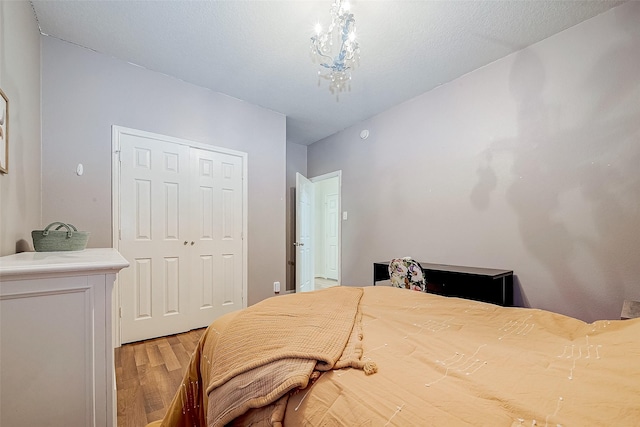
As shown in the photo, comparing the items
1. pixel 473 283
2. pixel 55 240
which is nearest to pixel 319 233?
pixel 473 283

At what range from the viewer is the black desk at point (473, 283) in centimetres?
231

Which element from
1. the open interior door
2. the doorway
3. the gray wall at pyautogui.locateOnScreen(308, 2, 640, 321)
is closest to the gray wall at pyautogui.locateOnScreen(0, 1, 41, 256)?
the open interior door

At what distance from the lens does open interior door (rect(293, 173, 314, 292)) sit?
410 centimetres

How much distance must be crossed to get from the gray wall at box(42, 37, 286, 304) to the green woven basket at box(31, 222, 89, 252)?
817 millimetres

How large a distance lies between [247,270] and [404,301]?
7.62ft

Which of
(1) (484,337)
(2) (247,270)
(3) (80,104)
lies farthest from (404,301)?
(3) (80,104)

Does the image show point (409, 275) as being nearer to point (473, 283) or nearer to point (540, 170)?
point (473, 283)

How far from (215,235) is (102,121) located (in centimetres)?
150

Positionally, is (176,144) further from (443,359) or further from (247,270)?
(443,359)

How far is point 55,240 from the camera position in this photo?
5.45ft

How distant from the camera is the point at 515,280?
2.41 metres

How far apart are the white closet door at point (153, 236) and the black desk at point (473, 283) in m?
2.58

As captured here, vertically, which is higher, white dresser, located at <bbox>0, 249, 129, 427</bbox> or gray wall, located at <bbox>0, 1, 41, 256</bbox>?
gray wall, located at <bbox>0, 1, 41, 256</bbox>

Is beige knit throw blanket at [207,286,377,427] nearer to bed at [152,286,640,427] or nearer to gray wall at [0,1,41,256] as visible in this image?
bed at [152,286,640,427]
